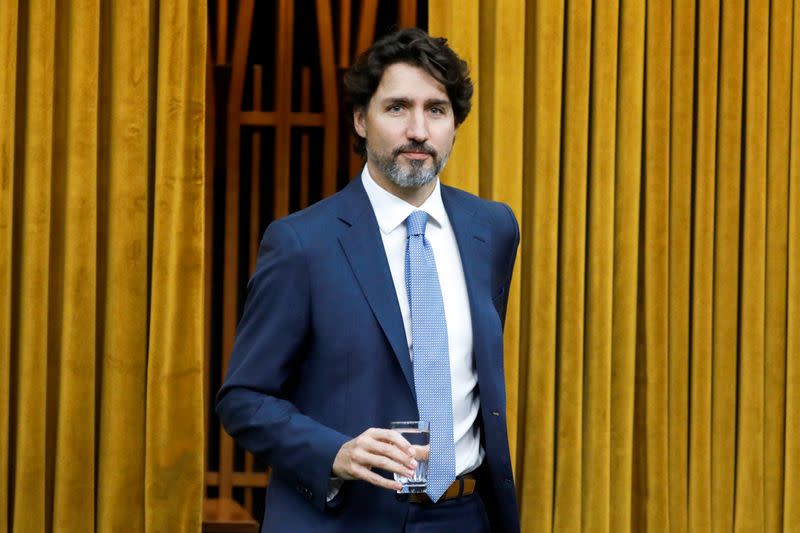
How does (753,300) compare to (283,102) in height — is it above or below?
below

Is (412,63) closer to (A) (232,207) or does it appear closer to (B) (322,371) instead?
(B) (322,371)

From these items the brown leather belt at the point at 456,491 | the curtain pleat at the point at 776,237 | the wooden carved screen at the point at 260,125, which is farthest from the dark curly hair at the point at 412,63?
the wooden carved screen at the point at 260,125

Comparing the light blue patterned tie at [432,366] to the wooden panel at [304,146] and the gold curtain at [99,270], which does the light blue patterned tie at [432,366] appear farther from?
the wooden panel at [304,146]

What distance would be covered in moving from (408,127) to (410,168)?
8cm

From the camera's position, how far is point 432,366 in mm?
2039

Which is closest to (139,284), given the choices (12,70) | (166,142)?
(166,142)

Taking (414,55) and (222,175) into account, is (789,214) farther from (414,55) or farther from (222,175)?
(222,175)

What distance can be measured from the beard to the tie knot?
48mm

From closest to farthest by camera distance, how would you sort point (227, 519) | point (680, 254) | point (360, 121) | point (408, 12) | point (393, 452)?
point (393, 452) → point (360, 121) → point (680, 254) → point (408, 12) → point (227, 519)

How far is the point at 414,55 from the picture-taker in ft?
7.29

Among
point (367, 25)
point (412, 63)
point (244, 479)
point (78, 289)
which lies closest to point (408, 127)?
point (412, 63)

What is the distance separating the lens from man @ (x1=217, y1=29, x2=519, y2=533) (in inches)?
79.1

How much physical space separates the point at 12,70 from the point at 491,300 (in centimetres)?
148

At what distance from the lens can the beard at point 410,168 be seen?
2.13 meters
